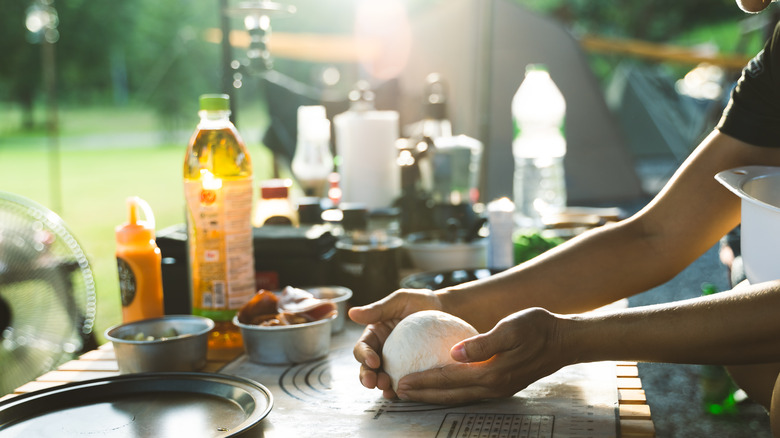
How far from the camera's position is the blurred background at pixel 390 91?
197 inches

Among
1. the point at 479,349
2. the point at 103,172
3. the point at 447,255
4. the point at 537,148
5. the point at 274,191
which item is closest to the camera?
the point at 479,349

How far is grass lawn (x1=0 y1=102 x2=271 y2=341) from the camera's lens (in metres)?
7.16

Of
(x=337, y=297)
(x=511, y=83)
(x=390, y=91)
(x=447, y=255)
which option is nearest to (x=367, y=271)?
(x=337, y=297)

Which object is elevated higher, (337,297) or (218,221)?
(218,221)

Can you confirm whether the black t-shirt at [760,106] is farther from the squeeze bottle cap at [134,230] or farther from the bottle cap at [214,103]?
the squeeze bottle cap at [134,230]

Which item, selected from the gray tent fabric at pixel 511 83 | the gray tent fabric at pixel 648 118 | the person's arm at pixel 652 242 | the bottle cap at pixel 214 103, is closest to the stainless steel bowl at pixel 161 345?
the bottle cap at pixel 214 103

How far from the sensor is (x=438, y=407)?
96 centimetres

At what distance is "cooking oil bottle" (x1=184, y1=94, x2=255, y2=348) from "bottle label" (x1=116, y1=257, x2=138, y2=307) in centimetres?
10

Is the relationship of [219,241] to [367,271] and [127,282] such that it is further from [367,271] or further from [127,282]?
[367,271]

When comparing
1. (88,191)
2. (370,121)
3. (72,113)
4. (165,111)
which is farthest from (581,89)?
(72,113)

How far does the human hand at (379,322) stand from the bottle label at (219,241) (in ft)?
0.96

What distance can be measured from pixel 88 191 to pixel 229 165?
35.7 ft

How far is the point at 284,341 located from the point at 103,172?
13499 millimetres

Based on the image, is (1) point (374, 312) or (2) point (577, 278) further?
(2) point (577, 278)
